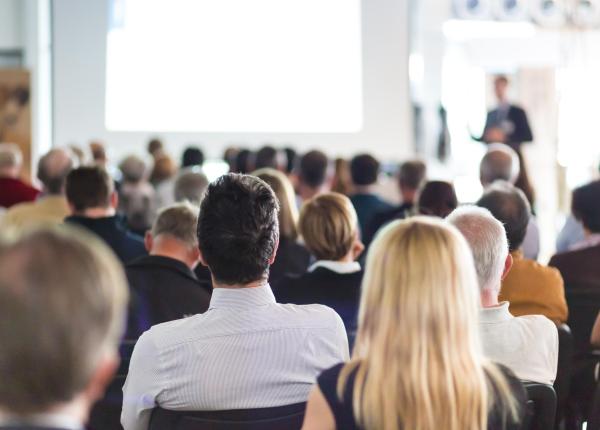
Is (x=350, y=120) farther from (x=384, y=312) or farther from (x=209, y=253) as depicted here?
(x=384, y=312)

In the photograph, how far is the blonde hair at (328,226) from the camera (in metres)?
3.74

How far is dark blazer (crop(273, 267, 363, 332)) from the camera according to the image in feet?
11.5

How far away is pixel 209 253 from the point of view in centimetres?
252

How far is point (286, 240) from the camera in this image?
14.9 ft

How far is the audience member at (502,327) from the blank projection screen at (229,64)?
8173 millimetres

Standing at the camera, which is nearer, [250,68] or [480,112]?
[250,68]

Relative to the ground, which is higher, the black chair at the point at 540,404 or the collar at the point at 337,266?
the collar at the point at 337,266

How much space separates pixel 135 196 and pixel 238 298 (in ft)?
16.0

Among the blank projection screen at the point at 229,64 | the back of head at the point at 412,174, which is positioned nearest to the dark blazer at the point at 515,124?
the blank projection screen at the point at 229,64

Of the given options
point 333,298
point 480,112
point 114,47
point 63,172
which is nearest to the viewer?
point 333,298

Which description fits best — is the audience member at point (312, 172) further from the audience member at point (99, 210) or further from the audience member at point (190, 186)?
the audience member at point (99, 210)

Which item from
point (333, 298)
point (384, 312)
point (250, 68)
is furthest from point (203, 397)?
point (250, 68)

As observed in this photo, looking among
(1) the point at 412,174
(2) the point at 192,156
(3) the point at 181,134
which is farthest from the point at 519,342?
(3) the point at 181,134

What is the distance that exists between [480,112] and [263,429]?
41.4ft
